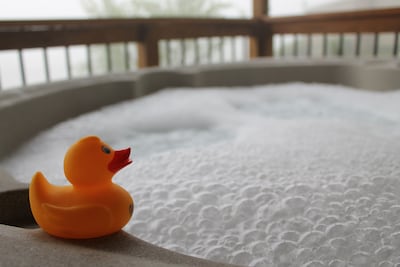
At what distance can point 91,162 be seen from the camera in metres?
0.64

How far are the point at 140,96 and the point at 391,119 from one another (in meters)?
1.28

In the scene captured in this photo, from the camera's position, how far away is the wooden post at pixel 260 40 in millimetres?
3627

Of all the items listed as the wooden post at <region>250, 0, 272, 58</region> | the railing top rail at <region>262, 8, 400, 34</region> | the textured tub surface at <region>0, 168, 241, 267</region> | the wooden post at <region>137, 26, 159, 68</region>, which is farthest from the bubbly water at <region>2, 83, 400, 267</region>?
the wooden post at <region>250, 0, 272, 58</region>

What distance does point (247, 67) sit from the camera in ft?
8.61

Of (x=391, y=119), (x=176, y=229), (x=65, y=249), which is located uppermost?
(x=65, y=249)

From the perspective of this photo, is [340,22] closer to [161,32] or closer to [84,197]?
[161,32]

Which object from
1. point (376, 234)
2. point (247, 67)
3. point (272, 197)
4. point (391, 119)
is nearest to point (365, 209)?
point (376, 234)

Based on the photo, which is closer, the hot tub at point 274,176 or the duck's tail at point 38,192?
the duck's tail at point 38,192

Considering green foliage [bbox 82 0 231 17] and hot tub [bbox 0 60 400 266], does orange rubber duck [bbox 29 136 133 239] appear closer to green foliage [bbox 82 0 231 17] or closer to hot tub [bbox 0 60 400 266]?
hot tub [bbox 0 60 400 266]

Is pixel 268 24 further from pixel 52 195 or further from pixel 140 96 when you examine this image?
pixel 52 195

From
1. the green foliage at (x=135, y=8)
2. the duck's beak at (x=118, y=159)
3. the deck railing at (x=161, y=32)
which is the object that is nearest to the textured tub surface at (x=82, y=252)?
the duck's beak at (x=118, y=159)

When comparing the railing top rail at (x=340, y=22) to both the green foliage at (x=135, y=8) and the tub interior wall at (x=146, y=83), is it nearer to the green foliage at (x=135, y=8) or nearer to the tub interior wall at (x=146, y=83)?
the tub interior wall at (x=146, y=83)

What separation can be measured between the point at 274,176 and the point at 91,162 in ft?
1.98

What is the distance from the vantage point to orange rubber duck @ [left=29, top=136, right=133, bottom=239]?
0.63m
